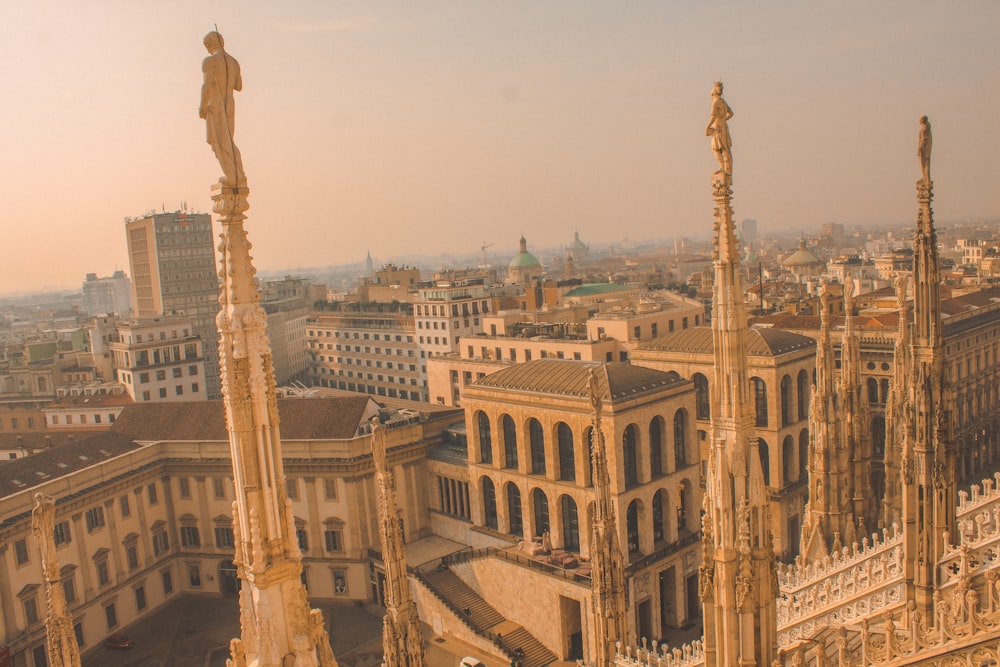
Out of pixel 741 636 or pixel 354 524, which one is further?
pixel 354 524

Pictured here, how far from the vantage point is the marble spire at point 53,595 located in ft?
57.3

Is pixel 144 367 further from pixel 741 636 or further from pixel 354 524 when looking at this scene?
pixel 741 636

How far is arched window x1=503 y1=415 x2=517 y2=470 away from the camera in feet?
162

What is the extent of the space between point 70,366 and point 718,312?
9666 centimetres

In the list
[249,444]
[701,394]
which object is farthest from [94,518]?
[249,444]

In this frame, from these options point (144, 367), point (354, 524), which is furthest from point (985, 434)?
point (144, 367)

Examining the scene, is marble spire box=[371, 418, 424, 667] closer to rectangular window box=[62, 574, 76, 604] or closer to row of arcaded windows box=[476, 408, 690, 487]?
row of arcaded windows box=[476, 408, 690, 487]

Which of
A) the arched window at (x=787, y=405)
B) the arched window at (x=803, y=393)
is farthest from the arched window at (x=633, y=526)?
the arched window at (x=803, y=393)

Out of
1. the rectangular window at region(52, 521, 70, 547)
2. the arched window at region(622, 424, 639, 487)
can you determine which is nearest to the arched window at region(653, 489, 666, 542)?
the arched window at region(622, 424, 639, 487)

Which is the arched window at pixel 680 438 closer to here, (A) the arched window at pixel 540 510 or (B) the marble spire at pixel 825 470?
(A) the arched window at pixel 540 510

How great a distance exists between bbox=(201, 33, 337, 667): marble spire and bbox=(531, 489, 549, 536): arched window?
39.9 meters

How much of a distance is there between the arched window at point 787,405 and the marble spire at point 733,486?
142 ft

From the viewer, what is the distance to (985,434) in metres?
65.4

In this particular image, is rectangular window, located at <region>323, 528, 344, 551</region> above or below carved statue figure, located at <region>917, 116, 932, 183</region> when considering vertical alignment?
below
